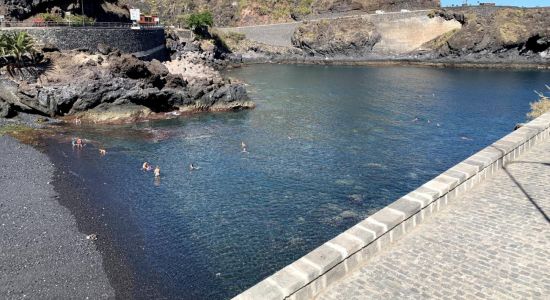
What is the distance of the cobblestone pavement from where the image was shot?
9805 mm

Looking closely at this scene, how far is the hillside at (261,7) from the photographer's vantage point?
127 m

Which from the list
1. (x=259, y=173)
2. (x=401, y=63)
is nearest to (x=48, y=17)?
(x=259, y=173)

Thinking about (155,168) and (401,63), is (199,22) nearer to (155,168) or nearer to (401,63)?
(401,63)

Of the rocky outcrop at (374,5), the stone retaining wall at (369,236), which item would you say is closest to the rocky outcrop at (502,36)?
the rocky outcrop at (374,5)

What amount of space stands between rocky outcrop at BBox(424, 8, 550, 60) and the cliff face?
2789 inches

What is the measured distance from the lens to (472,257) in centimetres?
1103

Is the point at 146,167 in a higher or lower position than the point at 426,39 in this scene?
lower

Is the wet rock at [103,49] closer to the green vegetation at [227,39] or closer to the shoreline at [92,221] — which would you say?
the shoreline at [92,221]

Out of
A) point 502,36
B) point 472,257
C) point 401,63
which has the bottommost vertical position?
point 401,63

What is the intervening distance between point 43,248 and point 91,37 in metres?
39.8

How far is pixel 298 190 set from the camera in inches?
1073

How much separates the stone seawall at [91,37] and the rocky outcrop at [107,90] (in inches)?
95.6

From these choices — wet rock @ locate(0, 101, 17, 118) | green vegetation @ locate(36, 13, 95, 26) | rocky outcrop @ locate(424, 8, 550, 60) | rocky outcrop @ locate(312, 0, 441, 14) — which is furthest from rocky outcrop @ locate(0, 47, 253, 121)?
rocky outcrop @ locate(312, 0, 441, 14)

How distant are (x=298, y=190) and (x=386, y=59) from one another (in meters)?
92.6
